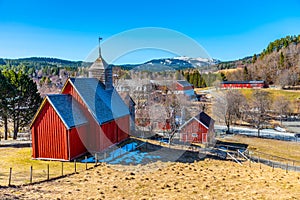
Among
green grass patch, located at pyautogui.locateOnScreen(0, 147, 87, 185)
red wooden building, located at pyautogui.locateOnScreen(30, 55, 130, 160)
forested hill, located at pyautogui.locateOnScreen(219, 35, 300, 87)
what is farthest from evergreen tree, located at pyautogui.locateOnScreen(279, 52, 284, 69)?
green grass patch, located at pyautogui.locateOnScreen(0, 147, 87, 185)

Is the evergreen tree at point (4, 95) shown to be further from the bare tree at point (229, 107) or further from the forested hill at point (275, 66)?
the forested hill at point (275, 66)

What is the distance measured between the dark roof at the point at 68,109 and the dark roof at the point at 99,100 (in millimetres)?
815

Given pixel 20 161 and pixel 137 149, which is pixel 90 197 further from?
pixel 137 149

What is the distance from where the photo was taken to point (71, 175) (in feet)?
45.3

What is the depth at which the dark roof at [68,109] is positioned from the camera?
1708 cm

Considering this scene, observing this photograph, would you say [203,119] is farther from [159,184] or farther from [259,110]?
[159,184]

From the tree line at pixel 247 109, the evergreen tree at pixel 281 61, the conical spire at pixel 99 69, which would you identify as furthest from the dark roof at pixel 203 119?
the evergreen tree at pixel 281 61

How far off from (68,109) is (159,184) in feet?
30.8

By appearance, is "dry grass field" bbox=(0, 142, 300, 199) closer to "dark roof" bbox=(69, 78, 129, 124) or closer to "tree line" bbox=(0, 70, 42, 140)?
"dark roof" bbox=(69, 78, 129, 124)

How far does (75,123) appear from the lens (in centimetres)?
1756

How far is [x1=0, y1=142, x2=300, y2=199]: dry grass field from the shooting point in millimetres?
10516

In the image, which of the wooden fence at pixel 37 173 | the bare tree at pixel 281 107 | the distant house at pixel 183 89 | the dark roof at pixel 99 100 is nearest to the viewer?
the wooden fence at pixel 37 173

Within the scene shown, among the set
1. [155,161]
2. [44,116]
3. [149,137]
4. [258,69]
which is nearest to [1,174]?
[44,116]

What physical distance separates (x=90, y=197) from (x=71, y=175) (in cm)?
412
